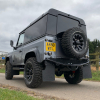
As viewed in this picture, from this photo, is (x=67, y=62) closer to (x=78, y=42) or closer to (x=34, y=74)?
(x=78, y=42)

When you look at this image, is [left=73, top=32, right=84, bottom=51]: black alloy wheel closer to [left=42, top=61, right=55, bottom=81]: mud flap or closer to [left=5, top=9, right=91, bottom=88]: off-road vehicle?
[left=5, top=9, right=91, bottom=88]: off-road vehicle

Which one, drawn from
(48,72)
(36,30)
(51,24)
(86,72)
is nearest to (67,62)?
(48,72)

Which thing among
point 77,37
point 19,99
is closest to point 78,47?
point 77,37

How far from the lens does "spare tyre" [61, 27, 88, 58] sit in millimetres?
3662

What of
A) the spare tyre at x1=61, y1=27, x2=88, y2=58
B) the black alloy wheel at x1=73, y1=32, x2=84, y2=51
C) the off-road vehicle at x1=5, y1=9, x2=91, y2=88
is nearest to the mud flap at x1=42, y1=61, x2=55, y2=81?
the off-road vehicle at x1=5, y1=9, x2=91, y2=88

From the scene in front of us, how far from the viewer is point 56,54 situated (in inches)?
153

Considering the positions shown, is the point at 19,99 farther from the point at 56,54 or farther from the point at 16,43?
the point at 16,43

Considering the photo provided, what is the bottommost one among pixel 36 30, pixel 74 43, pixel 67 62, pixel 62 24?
pixel 67 62

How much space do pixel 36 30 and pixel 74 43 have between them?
1506mm

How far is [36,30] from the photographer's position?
4555mm

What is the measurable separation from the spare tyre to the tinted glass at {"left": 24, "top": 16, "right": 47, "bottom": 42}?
2.51ft

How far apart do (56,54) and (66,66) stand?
504 mm

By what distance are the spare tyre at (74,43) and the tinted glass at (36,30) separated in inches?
30.1

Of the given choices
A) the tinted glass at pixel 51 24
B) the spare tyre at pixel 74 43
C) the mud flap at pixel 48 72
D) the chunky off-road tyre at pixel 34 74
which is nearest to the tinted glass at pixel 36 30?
the tinted glass at pixel 51 24
